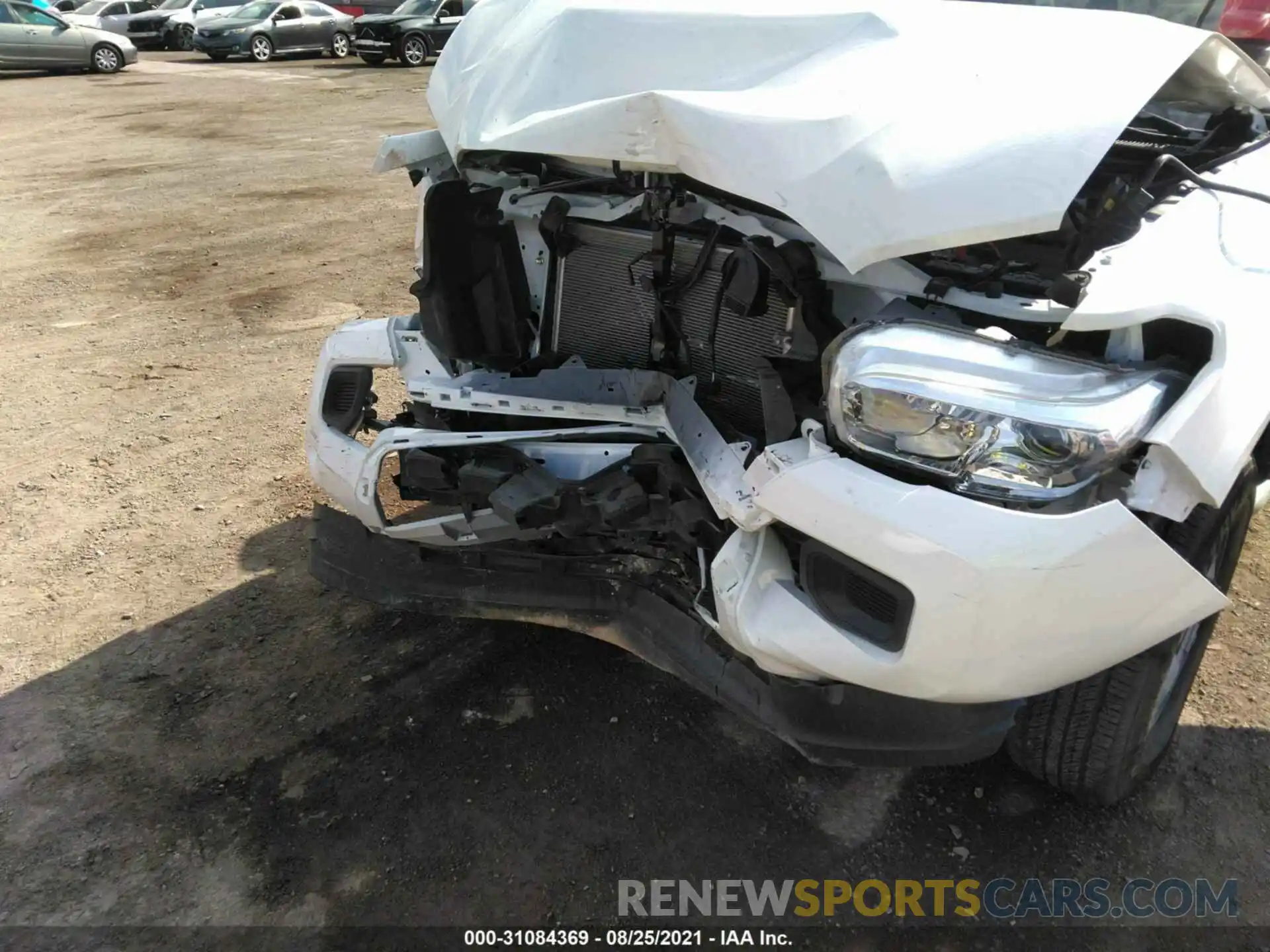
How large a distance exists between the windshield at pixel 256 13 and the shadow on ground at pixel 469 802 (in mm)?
21781

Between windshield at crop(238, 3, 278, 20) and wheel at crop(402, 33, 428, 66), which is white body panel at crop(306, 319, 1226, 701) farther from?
windshield at crop(238, 3, 278, 20)

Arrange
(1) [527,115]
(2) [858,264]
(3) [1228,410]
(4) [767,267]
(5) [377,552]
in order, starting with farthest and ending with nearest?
(5) [377,552] → (1) [527,115] → (4) [767,267] → (2) [858,264] → (3) [1228,410]

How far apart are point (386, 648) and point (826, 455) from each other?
1.74 meters

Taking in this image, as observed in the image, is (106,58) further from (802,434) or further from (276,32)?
(802,434)

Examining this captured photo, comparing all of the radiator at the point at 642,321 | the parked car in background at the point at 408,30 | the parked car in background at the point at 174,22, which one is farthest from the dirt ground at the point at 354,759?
the parked car in background at the point at 174,22

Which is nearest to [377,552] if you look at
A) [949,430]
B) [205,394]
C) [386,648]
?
[386,648]

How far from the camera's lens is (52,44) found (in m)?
18.4

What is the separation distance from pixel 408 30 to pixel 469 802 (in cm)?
1913

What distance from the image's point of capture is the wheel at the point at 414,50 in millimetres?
18672

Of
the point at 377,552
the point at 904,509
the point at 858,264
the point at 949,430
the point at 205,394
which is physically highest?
the point at 858,264

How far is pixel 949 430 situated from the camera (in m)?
1.70

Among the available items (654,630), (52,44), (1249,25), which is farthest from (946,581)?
(52,44)

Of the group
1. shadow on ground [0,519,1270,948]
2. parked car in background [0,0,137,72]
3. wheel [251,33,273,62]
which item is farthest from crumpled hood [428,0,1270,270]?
wheel [251,33,273,62]

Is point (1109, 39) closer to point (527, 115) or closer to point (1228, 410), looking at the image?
point (1228, 410)
